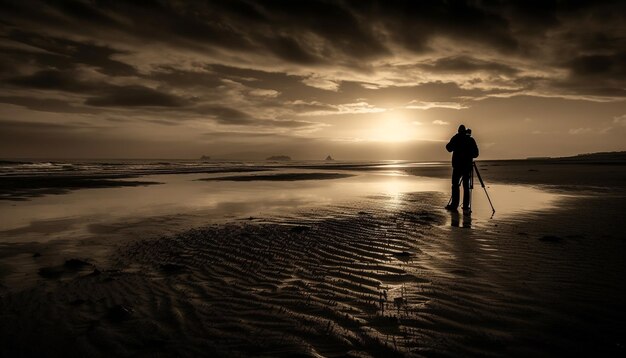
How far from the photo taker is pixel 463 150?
14.6 meters

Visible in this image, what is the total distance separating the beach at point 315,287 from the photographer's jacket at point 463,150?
3591mm

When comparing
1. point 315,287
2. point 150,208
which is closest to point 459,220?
point 315,287

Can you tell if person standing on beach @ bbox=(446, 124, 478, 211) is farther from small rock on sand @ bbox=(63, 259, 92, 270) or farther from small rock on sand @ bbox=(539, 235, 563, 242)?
small rock on sand @ bbox=(63, 259, 92, 270)

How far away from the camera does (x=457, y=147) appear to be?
14.8m

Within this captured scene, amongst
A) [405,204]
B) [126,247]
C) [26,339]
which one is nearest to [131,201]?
[126,247]

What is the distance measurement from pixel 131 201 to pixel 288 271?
13275mm

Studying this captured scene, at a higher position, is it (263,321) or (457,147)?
(457,147)

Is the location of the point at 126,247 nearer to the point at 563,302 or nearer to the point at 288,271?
the point at 288,271

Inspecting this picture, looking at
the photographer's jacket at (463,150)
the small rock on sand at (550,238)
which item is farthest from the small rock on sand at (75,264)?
the photographer's jacket at (463,150)

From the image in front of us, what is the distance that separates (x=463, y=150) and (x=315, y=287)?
1117cm

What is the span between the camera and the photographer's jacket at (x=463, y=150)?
14469mm

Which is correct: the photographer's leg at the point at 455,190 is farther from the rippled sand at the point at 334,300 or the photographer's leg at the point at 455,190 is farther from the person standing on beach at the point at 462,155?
the rippled sand at the point at 334,300

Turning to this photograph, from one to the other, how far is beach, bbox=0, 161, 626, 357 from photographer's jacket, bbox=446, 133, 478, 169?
3.59 meters

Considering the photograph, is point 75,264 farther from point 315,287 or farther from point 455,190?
point 455,190
